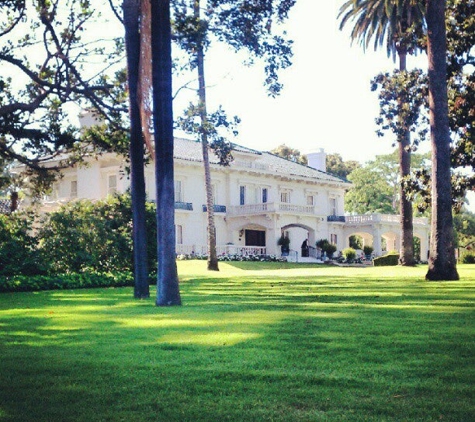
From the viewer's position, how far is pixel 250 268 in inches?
1778

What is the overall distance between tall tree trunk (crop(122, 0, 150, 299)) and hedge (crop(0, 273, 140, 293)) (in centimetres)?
607

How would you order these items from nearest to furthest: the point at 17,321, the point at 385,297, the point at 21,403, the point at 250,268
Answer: the point at 21,403
the point at 17,321
the point at 385,297
the point at 250,268

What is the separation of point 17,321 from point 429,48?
61.4 feet

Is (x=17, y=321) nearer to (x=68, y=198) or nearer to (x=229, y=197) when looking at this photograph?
(x=68, y=198)

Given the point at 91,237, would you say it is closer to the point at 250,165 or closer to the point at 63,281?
the point at 63,281

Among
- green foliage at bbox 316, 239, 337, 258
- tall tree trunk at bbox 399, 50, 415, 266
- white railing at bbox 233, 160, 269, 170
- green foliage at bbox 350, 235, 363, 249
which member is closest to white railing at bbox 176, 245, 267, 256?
green foliage at bbox 316, 239, 337, 258

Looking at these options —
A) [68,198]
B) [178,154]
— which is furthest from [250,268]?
[68,198]

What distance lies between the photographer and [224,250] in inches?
2159

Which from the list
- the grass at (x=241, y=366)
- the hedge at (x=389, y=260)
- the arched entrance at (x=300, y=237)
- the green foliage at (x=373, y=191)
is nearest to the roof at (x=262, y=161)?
the arched entrance at (x=300, y=237)

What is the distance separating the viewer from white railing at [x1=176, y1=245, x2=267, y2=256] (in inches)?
2089

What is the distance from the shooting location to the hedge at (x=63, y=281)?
2117 cm

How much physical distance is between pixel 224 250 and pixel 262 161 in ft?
45.2

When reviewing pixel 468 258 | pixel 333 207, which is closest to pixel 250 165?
pixel 333 207

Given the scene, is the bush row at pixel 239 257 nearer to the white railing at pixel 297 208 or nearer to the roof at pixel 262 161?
the white railing at pixel 297 208
